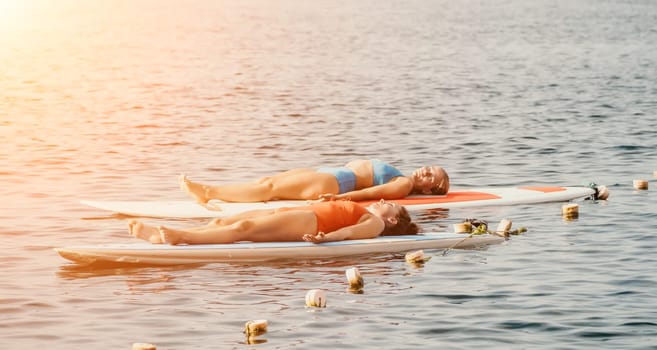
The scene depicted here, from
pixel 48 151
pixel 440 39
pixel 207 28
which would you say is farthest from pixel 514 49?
pixel 48 151

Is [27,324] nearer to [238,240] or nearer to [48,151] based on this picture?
[238,240]

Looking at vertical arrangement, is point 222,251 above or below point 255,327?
above

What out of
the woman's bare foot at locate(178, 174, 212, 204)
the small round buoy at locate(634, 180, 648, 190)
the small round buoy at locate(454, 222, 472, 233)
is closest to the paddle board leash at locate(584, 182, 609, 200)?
the small round buoy at locate(634, 180, 648, 190)

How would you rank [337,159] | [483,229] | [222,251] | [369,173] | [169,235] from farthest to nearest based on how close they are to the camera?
[337,159]
[369,173]
[483,229]
[222,251]
[169,235]

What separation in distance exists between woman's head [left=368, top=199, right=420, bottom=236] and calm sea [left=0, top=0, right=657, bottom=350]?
22.0 inches

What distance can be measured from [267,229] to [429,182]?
4112mm

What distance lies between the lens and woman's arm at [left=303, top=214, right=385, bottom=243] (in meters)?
13.9

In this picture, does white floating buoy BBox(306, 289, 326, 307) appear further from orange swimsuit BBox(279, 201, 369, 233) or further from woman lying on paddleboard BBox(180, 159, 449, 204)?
woman lying on paddleboard BBox(180, 159, 449, 204)

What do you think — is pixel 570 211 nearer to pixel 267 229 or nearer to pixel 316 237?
pixel 316 237

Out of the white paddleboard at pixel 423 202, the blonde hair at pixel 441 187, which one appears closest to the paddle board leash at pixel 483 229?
the white paddleboard at pixel 423 202

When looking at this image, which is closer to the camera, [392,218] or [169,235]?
[169,235]

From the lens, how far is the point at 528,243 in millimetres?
15422

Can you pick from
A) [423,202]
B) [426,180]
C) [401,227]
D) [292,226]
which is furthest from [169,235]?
[426,180]

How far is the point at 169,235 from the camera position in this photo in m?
13.5
